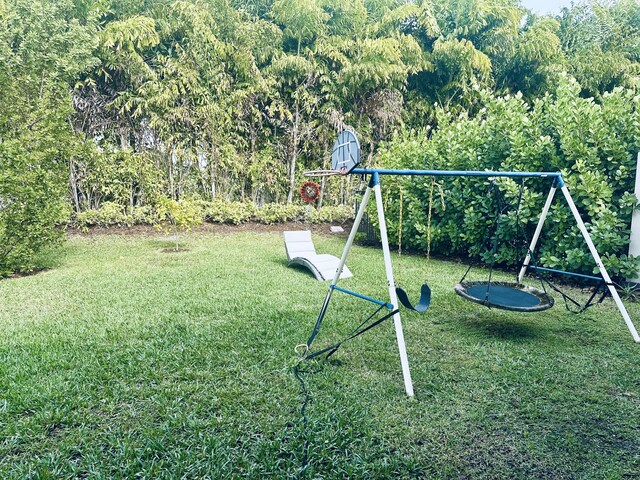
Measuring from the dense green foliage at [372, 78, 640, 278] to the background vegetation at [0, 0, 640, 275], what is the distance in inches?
1.2

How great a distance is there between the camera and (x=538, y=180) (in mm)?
5246

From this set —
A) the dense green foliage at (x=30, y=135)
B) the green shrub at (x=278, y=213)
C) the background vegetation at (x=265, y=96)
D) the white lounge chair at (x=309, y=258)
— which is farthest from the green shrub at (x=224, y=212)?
the dense green foliage at (x=30, y=135)

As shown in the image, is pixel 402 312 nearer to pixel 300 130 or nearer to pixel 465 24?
pixel 300 130

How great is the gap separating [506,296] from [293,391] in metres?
1.99

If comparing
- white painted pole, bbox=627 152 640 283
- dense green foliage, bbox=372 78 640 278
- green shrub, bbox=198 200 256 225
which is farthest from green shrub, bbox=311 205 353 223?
white painted pole, bbox=627 152 640 283

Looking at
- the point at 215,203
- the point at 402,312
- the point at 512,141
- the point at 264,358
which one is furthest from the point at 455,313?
the point at 215,203

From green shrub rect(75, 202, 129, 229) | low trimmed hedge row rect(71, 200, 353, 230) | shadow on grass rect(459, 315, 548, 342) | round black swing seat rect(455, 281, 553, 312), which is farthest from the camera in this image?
low trimmed hedge row rect(71, 200, 353, 230)

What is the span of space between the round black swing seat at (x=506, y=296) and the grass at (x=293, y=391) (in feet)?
0.92

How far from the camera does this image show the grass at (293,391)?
179cm

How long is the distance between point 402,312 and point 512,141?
292cm

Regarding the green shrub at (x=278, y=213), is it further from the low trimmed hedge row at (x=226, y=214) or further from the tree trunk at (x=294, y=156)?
the tree trunk at (x=294, y=156)

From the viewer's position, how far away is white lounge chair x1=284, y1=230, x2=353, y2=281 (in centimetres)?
511

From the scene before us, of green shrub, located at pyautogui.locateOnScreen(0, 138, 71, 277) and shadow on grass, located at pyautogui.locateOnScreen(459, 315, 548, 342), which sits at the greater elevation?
green shrub, located at pyautogui.locateOnScreen(0, 138, 71, 277)

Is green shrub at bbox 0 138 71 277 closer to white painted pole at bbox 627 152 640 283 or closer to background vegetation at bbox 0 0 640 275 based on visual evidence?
background vegetation at bbox 0 0 640 275
